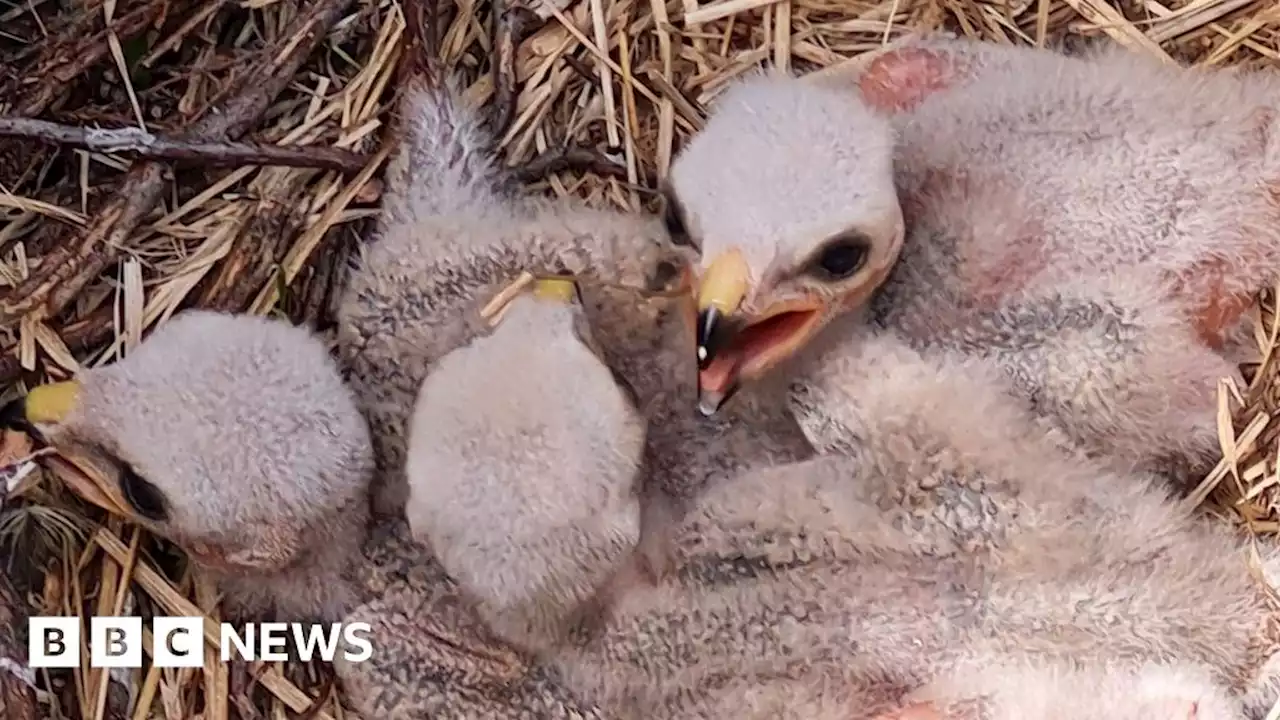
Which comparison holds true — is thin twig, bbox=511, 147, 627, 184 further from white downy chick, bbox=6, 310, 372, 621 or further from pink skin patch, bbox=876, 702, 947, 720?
pink skin patch, bbox=876, 702, 947, 720

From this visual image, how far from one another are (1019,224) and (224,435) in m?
0.88

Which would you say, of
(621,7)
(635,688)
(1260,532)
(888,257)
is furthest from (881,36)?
(635,688)

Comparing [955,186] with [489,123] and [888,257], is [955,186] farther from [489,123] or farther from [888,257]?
[489,123]

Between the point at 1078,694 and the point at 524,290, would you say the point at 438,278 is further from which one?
the point at 1078,694

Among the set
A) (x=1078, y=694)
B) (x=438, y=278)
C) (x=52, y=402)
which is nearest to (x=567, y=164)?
(x=438, y=278)

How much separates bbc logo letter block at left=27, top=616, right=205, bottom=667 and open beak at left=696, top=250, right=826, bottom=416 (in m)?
0.66

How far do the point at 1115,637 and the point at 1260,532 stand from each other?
0.90 feet

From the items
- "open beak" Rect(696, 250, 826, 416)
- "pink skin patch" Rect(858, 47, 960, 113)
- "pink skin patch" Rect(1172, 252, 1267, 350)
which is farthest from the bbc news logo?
"pink skin patch" Rect(1172, 252, 1267, 350)

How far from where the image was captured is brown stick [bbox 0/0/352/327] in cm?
186

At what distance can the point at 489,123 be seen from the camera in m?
2.00

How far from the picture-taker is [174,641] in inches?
70.9

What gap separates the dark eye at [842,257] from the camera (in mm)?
1609

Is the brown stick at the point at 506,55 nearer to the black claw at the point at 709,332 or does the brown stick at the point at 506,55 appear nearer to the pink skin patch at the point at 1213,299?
the black claw at the point at 709,332

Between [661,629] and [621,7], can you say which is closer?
[661,629]
